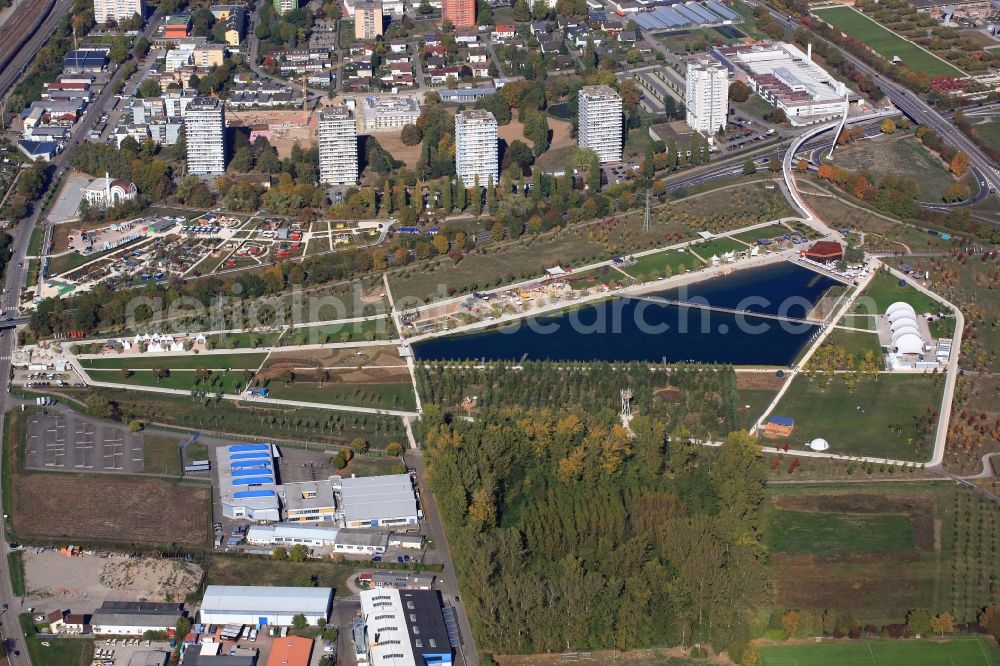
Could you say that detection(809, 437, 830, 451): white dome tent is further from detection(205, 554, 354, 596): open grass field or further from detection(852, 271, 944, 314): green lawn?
detection(205, 554, 354, 596): open grass field

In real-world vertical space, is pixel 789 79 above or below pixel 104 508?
below

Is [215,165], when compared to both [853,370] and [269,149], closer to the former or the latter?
[269,149]

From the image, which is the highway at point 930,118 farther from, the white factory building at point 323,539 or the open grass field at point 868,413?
the white factory building at point 323,539

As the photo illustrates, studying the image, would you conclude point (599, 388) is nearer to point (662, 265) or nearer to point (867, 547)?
point (662, 265)

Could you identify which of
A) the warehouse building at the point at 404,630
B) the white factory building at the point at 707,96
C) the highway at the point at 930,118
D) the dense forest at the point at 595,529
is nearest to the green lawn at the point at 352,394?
the dense forest at the point at 595,529

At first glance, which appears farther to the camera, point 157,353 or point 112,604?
point 157,353

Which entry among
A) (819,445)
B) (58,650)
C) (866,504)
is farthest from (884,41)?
(58,650)

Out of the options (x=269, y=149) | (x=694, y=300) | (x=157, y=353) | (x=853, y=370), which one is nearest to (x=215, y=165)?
(x=269, y=149)
